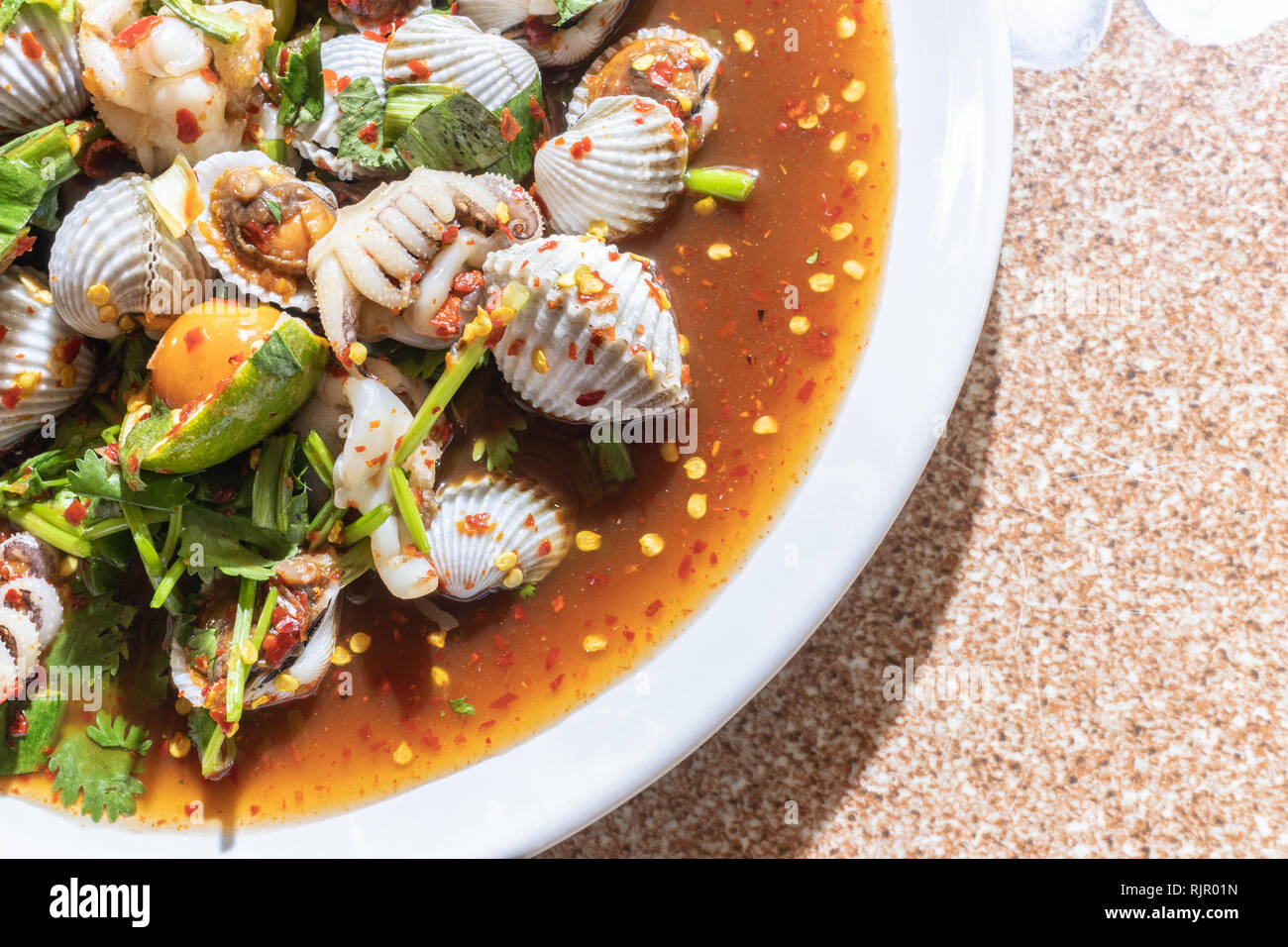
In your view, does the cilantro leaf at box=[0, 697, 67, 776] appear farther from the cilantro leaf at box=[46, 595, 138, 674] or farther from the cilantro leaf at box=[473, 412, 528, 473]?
the cilantro leaf at box=[473, 412, 528, 473]

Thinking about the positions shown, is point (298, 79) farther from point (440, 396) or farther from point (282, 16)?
point (440, 396)

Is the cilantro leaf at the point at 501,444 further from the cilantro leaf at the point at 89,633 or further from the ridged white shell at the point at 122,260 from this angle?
the cilantro leaf at the point at 89,633

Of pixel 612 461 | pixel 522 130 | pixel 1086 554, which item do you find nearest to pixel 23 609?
pixel 612 461

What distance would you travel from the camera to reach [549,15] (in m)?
1.61

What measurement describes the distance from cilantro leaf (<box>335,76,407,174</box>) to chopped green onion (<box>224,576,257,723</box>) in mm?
717

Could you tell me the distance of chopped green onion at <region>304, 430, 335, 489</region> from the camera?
153 cm

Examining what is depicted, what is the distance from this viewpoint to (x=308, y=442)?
154cm

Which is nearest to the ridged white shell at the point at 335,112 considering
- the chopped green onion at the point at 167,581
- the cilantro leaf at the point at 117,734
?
the chopped green onion at the point at 167,581

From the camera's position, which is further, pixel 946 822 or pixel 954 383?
pixel 946 822

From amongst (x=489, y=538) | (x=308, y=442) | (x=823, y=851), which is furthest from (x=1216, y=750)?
(x=308, y=442)

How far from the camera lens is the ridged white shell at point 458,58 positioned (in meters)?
1.54

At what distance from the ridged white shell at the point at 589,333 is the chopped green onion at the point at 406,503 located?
0.79ft

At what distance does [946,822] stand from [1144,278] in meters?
1.13
